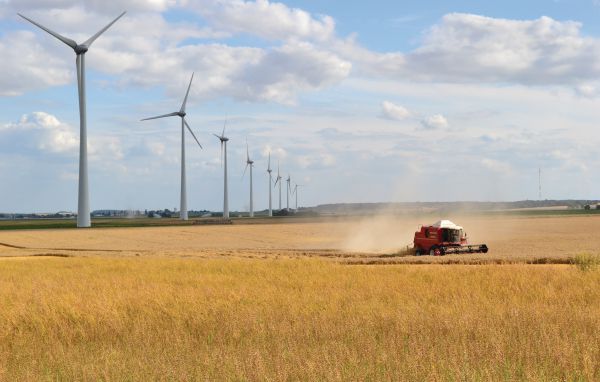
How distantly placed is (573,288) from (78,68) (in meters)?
98.4

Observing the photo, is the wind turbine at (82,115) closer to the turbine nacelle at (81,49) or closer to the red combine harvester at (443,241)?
the turbine nacelle at (81,49)

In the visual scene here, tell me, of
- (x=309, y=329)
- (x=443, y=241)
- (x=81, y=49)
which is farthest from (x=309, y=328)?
(x=81, y=49)

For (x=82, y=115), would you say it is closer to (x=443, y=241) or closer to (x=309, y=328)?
(x=443, y=241)

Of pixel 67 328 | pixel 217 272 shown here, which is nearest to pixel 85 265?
pixel 217 272

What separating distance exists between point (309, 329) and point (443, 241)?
36.3 metres

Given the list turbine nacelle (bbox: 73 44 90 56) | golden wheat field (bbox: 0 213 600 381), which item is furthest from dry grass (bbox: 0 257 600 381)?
turbine nacelle (bbox: 73 44 90 56)

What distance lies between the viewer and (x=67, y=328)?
59.8 ft

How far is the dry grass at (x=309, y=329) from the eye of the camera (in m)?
12.4

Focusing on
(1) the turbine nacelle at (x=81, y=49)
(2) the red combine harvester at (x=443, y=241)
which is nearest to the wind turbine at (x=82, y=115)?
(1) the turbine nacelle at (x=81, y=49)

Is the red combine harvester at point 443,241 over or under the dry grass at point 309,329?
over

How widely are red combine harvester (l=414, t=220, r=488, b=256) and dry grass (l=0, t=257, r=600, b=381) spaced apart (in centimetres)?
2081

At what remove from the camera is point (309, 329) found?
54.3 feet

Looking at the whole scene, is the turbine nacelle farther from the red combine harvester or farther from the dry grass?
the dry grass

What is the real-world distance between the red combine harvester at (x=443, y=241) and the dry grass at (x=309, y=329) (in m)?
20.8
